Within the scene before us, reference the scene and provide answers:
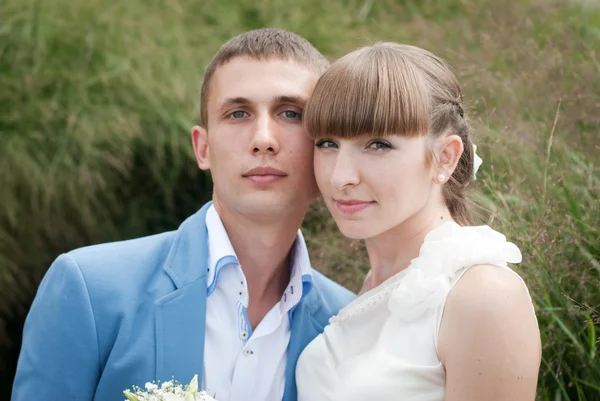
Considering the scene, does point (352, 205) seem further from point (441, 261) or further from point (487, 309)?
point (487, 309)

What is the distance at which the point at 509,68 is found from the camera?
455 centimetres

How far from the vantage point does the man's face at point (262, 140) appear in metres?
2.96

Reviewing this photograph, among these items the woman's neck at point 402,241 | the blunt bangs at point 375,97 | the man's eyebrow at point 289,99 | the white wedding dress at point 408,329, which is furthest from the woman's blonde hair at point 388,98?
the white wedding dress at point 408,329

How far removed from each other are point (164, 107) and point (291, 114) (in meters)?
2.25

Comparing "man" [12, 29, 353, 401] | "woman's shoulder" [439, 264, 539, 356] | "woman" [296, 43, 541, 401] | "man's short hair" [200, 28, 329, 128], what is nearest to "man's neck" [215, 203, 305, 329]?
"man" [12, 29, 353, 401]

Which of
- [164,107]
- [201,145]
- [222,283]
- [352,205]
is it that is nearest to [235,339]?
[222,283]

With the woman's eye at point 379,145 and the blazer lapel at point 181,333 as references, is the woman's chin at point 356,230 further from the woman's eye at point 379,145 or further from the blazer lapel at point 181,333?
the blazer lapel at point 181,333

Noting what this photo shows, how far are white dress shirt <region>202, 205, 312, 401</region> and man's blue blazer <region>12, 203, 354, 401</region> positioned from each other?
0.06 meters

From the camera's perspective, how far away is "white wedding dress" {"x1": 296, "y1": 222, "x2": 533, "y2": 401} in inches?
94.5

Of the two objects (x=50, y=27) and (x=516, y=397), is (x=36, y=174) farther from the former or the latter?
(x=516, y=397)

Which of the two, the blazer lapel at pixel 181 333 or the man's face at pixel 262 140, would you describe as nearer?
the blazer lapel at pixel 181 333

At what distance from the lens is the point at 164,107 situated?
16.8 ft

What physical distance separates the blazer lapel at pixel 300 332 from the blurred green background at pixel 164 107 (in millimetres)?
666

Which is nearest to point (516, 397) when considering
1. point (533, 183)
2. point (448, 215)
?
point (448, 215)
